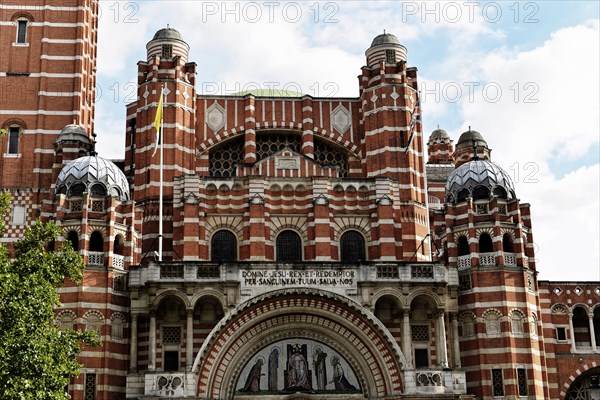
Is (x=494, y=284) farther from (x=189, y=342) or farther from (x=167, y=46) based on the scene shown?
(x=167, y=46)

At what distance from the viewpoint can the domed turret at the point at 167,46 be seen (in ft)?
184

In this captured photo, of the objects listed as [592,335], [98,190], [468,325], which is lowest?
[592,335]

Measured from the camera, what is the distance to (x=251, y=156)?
55.0 meters

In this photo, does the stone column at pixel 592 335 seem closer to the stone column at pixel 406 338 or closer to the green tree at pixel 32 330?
the stone column at pixel 406 338

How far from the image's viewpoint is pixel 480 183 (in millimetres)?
50812

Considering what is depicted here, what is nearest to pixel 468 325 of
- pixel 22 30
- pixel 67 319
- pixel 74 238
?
pixel 67 319

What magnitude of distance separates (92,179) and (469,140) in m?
29.6

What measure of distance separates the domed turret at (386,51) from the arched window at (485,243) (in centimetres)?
1387

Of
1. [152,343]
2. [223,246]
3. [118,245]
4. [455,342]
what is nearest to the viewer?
[152,343]

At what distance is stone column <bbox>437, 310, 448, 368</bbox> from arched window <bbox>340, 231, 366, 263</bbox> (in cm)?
721

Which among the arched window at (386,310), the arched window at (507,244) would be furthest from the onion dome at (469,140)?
the arched window at (386,310)

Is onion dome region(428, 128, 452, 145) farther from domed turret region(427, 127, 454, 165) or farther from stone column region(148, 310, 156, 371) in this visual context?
stone column region(148, 310, 156, 371)

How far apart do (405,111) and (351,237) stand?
359 inches

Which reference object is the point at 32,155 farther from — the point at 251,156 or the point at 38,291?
the point at 38,291
